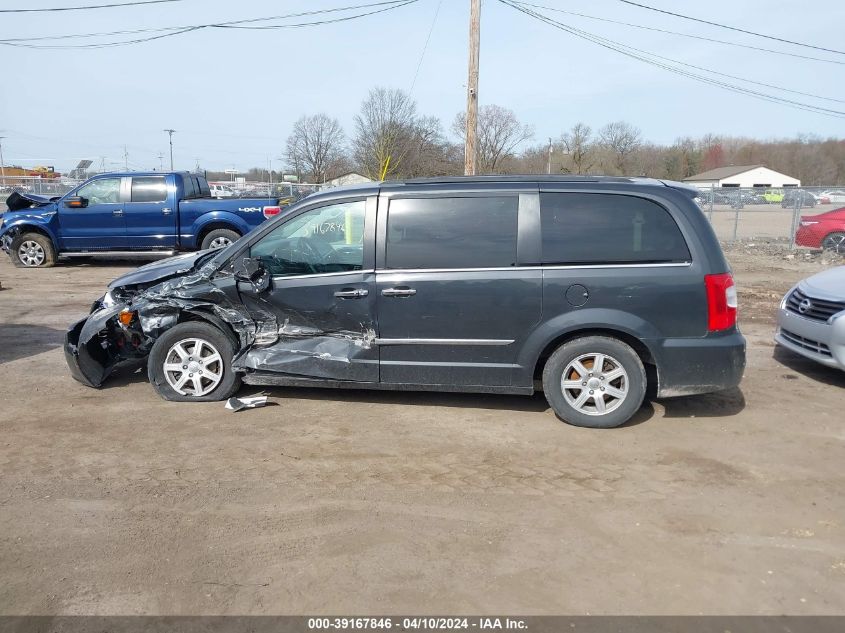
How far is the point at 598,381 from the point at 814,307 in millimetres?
2803

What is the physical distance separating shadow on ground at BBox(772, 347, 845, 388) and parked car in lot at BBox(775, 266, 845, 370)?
307 mm

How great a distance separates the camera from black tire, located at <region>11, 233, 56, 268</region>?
1372cm

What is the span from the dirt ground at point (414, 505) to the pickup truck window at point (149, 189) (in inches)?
314

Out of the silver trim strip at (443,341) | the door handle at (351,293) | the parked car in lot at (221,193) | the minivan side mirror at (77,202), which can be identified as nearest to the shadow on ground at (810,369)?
the silver trim strip at (443,341)

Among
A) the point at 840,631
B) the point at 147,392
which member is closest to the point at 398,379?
the point at 147,392

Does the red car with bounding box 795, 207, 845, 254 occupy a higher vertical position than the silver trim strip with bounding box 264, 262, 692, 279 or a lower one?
higher

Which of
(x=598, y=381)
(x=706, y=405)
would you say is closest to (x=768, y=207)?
(x=706, y=405)

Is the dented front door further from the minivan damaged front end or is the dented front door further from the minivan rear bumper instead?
the minivan rear bumper

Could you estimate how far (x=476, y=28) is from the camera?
50.5 ft

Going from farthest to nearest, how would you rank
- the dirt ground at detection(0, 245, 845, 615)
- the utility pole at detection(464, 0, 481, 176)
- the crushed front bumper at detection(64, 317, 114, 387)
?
the utility pole at detection(464, 0, 481, 176), the crushed front bumper at detection(64, 317, 114, 387), the dirt ground at detection(0, 245, 845, 615)

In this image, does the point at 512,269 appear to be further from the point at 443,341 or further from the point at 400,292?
the point at 400,292

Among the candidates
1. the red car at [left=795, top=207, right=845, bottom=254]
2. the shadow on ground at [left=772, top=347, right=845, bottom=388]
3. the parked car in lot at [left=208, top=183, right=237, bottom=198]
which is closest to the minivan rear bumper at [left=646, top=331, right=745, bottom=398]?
the shadow on ground at [left=772, top=347, right=845, bottom=388]

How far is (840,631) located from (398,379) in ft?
10.5

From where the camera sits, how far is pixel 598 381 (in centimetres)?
492
